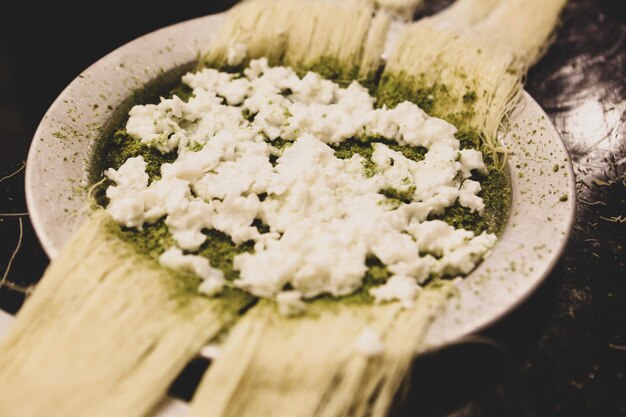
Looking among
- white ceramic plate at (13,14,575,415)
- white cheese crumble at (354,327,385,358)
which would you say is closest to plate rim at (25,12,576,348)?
white ceramic plate at (13,14,575,415)

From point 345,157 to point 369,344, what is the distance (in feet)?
2.79

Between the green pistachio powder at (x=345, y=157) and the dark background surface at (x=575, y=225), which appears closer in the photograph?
the dark background surface at (x=575, y=225)

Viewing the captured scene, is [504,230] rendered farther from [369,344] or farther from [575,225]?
[369,344]

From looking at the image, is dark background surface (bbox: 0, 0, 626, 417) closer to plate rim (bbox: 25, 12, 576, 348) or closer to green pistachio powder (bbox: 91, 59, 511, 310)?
plate rim (bbox: 25, 12, 576, 348)

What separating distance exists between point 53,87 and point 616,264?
7.99ft

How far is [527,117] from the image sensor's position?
2.09 m

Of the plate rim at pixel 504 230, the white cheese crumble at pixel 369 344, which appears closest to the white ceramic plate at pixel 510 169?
the plate rim at pixel 504 230

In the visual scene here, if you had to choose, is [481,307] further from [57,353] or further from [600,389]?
[57,353]

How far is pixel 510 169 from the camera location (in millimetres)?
1963

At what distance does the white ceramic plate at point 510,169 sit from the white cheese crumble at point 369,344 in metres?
0.13

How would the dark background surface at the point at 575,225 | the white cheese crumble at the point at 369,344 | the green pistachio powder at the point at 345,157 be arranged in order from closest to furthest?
the white cheese crumble at the point at 369,344, the dark background surface at the point at 575,225, the green pistachio powder at the point at 345,157

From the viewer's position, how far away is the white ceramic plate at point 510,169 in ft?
4.84

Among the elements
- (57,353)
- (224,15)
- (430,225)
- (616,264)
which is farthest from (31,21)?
(616,264)

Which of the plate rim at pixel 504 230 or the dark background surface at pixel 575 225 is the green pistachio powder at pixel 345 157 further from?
the dark background surface at pixel 575 225
